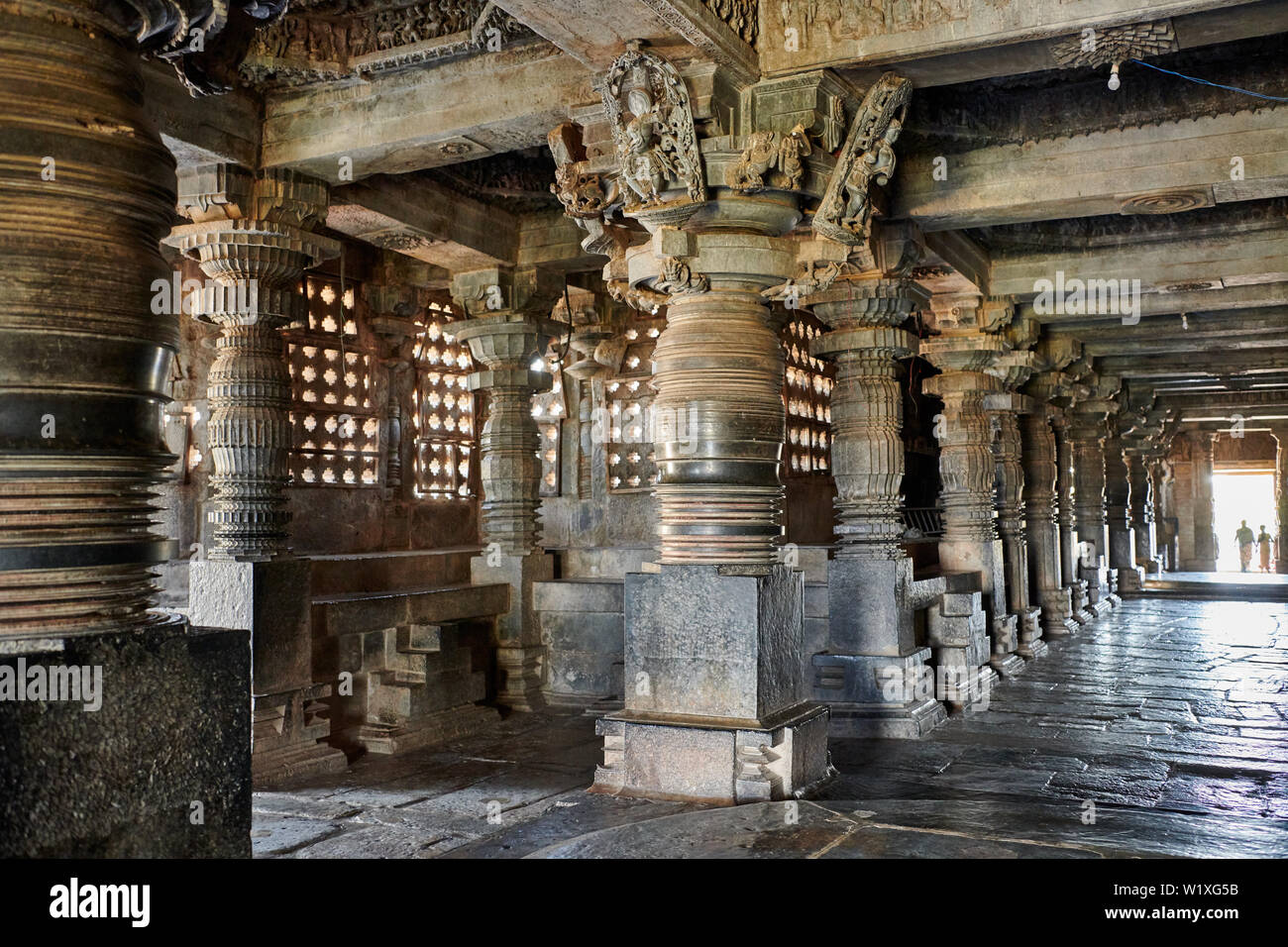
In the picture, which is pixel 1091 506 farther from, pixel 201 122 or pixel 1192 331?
pixel 201 122

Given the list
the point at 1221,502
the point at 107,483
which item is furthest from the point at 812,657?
the point at 1221,502

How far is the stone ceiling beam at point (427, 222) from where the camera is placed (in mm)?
7980

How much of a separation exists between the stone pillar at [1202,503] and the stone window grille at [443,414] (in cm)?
2684

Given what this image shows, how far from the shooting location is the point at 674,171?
5.58 m

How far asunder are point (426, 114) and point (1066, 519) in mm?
13314

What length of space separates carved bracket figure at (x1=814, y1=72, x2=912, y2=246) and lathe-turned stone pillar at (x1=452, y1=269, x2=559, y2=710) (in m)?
4.50

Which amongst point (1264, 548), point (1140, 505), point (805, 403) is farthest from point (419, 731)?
point (1264, 548)

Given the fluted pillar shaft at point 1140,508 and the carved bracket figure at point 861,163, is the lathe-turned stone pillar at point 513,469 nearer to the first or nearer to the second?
the carved bracket figure at point 861,163

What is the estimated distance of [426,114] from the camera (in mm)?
6602

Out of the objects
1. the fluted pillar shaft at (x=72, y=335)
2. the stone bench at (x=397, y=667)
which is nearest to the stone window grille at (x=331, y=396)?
the stone bench at (x=397, y=667)

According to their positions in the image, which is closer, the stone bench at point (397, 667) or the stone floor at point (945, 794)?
the stone floor at point (945, 794)

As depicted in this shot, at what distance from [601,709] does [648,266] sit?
503 centimetres
